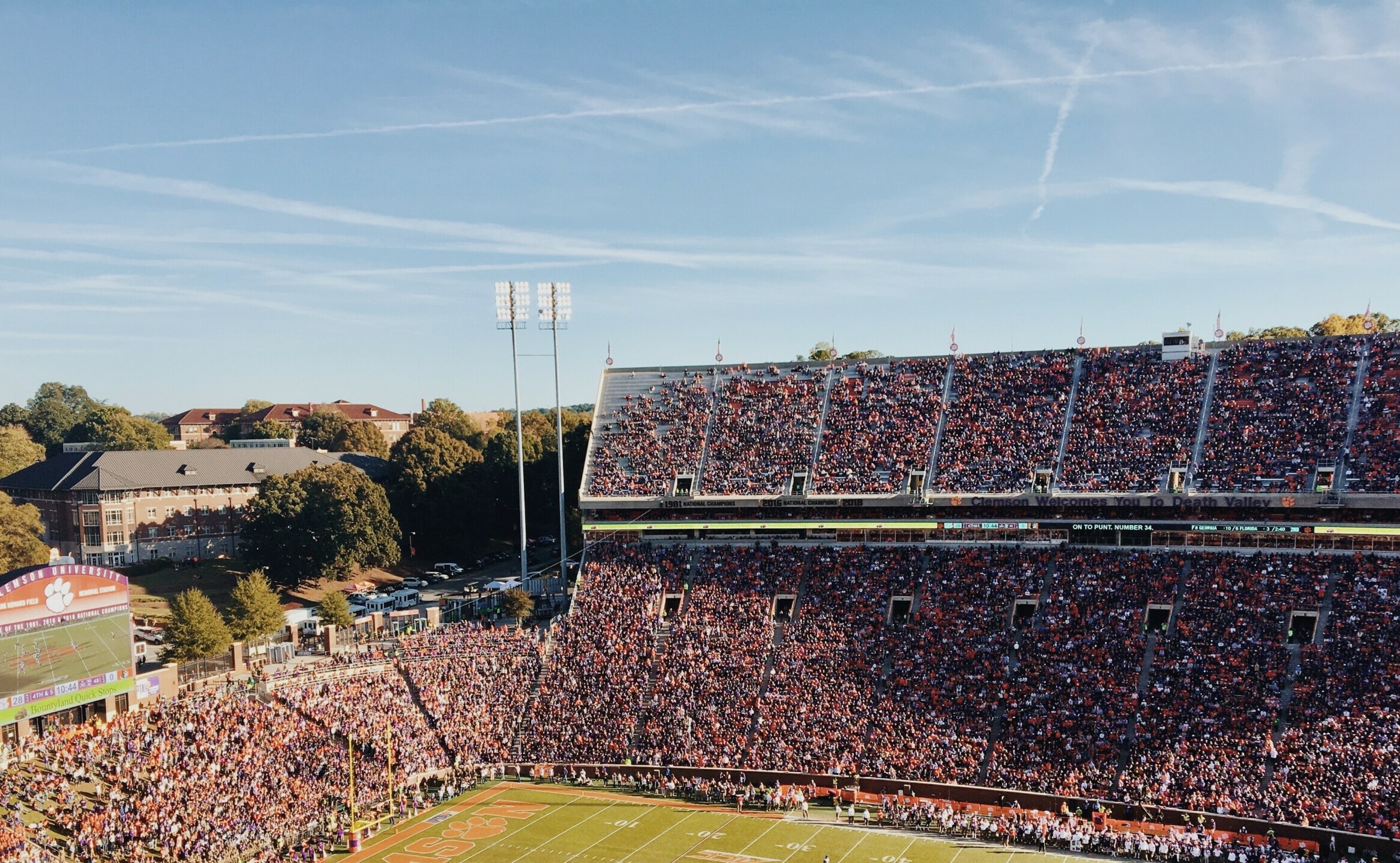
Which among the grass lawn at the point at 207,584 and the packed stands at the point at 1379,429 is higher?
the packed stands at the point at 1379,429

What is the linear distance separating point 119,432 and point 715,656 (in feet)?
294

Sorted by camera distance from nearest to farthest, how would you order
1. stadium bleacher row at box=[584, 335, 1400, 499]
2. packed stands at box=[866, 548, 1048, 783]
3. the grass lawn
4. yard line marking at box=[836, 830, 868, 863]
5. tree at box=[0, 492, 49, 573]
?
1. yard line marking at box=[836, 830, 868, 863]
2. packed stands at box=[866, 548, 1048, 783]
3. stadium bleacher row at box=[584, 335, 1400, 499]
4. tree at box=[0, 492, 49, 573]
5. the grass lawn

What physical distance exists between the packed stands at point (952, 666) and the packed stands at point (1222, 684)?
515 centimetres

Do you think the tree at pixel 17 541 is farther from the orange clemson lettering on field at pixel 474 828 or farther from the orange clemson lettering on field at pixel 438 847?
the orange clemson lettering on field at pixel 438 847

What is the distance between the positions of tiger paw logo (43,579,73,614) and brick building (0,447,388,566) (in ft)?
141

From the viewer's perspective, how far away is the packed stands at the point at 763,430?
4944 centimetres

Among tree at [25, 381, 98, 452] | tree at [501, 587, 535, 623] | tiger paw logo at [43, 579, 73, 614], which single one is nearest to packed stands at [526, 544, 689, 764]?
tree at [501, 587, 535, 623]

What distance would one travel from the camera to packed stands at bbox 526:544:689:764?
4175 centimetres

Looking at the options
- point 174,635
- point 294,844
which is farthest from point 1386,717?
point 174,635

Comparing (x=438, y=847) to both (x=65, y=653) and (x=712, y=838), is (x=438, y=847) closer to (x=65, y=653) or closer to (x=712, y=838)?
(x=712, y=838)

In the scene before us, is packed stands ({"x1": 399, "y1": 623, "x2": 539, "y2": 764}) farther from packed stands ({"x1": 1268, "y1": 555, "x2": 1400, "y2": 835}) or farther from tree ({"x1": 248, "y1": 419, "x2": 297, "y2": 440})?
tree ({"x1": 248, "y1": 419, "x2": 297, "y2": 440})

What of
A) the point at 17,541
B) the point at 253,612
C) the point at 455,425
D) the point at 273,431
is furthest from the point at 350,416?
the point at 253,612

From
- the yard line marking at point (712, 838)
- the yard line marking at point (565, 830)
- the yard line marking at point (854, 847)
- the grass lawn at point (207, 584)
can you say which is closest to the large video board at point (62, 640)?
the yard line marking at point (565, 830)

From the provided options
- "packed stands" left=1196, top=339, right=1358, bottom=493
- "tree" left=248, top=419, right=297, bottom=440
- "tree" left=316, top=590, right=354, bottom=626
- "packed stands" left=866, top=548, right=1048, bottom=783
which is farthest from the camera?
"tree" left=248, top=419, right=297, bottom=440
